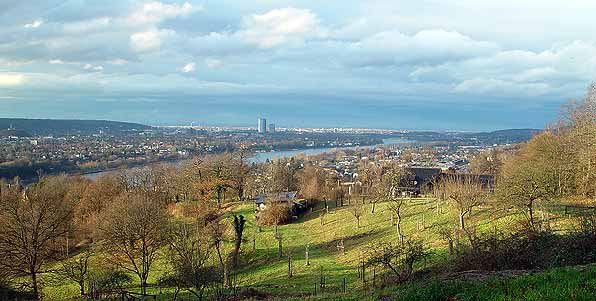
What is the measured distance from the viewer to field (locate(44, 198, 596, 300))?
11086 mm

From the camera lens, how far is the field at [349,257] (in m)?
11.1

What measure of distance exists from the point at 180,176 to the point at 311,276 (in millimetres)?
42405

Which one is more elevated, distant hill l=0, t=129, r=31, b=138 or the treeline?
distant hill l=0, t=129, r=31, b=138

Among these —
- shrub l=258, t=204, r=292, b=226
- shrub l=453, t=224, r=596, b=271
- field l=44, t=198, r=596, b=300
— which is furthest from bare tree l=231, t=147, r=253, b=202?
shrub l=453, t=224, r=596, b=271

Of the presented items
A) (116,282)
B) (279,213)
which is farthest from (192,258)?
(279,213)

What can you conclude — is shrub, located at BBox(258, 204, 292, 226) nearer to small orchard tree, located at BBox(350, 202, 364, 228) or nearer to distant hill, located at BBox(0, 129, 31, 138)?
small orchard tree, located at BBox(350, 202, 364, 228)

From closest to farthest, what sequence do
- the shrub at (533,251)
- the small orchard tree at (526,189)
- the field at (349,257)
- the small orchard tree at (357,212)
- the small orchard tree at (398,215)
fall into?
the field at (349,257) < the shrub at (533,251) < the small orchard tree at (526,189) < the small orchard tree at (398,215) < the small orchard tree at (357,212)

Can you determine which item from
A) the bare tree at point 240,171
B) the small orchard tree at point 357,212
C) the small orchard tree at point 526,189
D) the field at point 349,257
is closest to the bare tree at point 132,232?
the field at point 349,257

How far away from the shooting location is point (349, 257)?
30.0 metres

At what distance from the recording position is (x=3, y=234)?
2867 centimetres

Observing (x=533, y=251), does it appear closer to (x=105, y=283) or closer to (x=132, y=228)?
(x=105, y=283)

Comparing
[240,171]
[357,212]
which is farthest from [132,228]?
[240,171]

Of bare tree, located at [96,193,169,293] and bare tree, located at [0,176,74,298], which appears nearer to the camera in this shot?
bare tree, located at [0,176,74,298]

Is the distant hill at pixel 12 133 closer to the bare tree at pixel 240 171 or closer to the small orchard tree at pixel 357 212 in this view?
the bare tree at pixel 240 171
